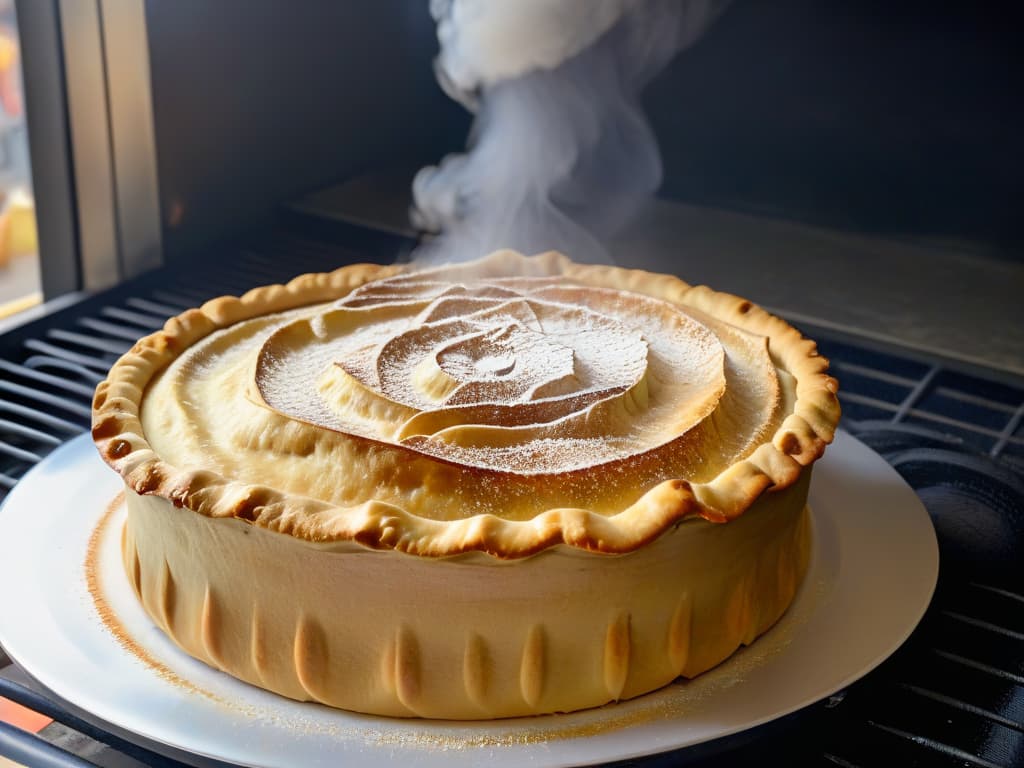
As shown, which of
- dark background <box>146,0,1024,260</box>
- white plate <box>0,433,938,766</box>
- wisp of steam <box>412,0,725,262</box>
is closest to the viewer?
white plate <box>0,433,938,766</box>

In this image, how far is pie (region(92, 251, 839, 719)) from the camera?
46.3 inches

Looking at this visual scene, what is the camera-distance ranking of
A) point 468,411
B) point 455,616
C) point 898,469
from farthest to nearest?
point 898,469 → point 468,411 → point 455,616

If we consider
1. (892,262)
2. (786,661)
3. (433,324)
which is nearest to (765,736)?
(786,661)

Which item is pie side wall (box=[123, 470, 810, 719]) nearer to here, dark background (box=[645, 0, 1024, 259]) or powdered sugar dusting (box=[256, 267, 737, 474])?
powdered sugar dusting (box=[256, 267, 737, 474])

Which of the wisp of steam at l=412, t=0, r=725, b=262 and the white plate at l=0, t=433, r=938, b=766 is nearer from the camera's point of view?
the white plate at l=0, t=433, r=938, b=766

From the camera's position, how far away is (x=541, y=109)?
2.47 meters

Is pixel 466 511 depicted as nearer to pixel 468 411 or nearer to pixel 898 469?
pixel 468 411

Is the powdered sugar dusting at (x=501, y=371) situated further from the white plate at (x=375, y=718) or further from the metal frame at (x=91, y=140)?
the metal frame at (x=91, y=140)

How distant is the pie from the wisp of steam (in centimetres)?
85

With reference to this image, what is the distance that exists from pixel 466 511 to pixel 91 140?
1568mm

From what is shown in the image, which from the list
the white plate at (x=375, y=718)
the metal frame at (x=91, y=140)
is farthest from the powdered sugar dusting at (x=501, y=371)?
the metal frame at (x=91, y=140)

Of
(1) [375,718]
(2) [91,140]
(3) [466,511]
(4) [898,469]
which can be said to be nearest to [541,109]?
(2) [91,140]

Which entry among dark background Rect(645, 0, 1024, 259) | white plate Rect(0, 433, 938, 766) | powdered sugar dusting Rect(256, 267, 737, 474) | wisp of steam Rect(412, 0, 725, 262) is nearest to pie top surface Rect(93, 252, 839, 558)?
powdered sugar dusting Rect(256, 267, 737, 474)

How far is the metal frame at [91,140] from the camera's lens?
2328 millimetres
